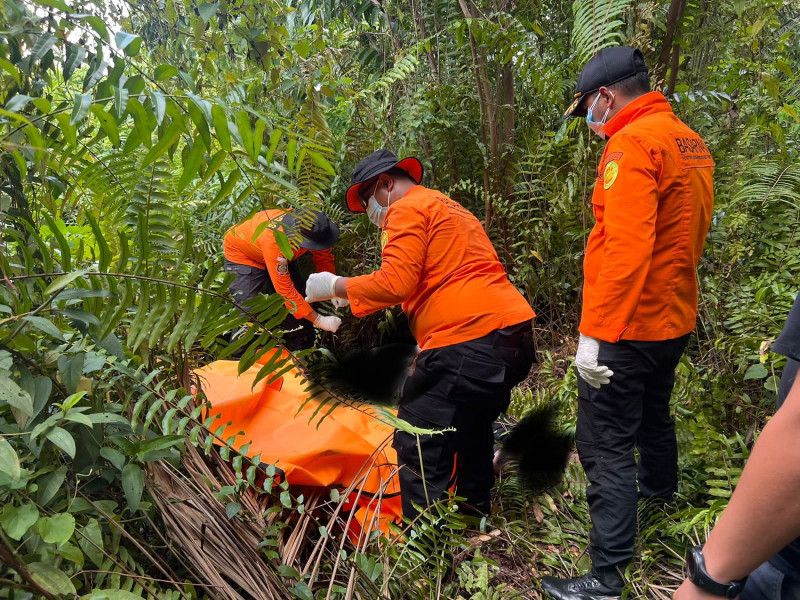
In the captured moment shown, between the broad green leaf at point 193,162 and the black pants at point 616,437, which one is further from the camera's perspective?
the black pants at point 616,437

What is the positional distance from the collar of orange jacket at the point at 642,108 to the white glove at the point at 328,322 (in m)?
2.16

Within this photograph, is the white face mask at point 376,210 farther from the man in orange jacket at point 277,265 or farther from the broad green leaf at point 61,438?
the broad green leaf at point 61,438

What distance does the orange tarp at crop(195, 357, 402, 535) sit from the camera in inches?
89.5

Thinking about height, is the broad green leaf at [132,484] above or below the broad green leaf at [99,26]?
below

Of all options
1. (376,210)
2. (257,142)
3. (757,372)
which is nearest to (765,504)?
(257,142)

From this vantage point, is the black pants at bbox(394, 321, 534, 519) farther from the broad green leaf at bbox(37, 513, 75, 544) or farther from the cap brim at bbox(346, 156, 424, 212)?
the broad green leaf at bbox(37, 513, 75, 544)

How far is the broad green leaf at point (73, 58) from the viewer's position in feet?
4.11

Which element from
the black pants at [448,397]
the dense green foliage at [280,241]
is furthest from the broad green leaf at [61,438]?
the black pants at [448,397]

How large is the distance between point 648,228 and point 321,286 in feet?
5.22

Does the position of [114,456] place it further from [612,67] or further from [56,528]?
[612,67]

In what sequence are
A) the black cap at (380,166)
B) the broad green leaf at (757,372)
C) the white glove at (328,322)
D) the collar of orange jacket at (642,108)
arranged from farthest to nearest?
1. the white glove at (328,322)
2. the black cap at (380,166)
3. the broad green leaf at (757,372)
4. the collar of orange jacket at (642,108)

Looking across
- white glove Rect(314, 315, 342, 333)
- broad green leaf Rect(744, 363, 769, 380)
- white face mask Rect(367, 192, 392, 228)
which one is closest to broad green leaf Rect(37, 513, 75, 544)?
white face mask Rect(367, 192, 392, 228)

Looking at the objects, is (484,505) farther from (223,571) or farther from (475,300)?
(223,571)

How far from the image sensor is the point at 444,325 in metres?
2.44
